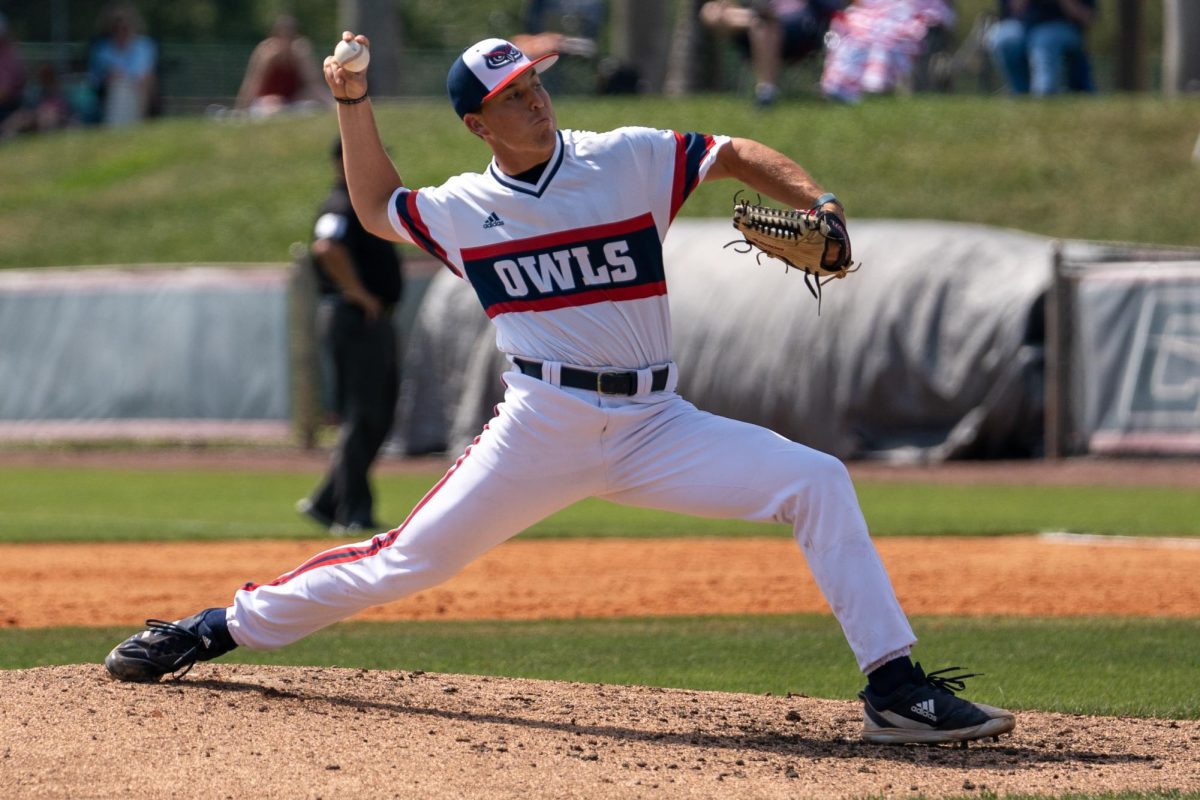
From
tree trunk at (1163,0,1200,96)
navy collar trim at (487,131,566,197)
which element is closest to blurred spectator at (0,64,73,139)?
tree trunk at (1163,0,1200,96)

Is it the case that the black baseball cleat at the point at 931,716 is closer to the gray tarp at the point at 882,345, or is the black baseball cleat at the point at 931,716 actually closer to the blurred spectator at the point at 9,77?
the gray tarp at the point at 882,345

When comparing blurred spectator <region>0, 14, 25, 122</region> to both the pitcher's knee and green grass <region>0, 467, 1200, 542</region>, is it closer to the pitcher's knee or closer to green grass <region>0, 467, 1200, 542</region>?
green grass <region>0, 467, 1200, 542</region>

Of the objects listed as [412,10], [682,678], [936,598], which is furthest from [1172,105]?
[412,10]

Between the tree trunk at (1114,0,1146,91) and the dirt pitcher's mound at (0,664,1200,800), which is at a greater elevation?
the dirt pitcher's mound at (0,664,1200,800)

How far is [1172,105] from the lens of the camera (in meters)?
22.5

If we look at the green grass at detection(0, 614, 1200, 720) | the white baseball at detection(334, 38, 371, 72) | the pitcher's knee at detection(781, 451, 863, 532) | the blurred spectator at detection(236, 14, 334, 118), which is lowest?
the blurred spectator at detection(236, 14, 334, 118)

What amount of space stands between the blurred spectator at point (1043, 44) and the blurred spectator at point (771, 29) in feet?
7.08

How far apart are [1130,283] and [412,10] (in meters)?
37.2

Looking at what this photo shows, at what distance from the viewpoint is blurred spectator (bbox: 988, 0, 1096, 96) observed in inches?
818

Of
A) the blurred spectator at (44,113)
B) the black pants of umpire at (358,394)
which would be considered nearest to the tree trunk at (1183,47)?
the black pants of umpire at (358,394)

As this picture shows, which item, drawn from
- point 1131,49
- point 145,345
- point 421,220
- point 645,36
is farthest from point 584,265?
point 645,36

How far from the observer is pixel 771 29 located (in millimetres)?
21688

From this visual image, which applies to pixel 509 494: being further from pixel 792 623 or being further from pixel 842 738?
pixel 792 623

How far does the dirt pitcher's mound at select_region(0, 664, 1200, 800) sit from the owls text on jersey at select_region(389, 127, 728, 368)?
3.65 feet
